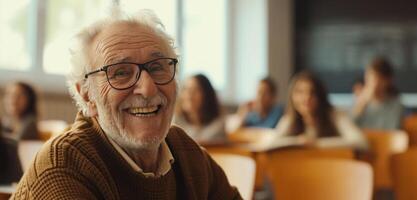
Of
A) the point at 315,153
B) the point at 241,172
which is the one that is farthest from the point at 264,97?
the point at 241,172

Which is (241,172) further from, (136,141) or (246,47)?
(246,47)

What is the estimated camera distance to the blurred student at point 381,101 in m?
5.64

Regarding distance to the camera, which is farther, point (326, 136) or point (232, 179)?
point (326, 136)

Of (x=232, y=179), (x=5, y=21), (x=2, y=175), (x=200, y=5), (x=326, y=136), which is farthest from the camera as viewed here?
(x=200, y=5)

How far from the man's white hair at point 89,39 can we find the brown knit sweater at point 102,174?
3.4 inches

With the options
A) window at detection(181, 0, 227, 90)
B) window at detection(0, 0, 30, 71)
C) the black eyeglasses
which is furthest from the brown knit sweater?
window at detection(181, 0, 227, 90)

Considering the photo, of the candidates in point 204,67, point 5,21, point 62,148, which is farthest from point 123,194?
point 204,67

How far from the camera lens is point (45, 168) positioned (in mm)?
1331

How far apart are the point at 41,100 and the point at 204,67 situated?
9.64 ft

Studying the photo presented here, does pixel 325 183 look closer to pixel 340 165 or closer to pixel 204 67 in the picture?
pixel 340 165

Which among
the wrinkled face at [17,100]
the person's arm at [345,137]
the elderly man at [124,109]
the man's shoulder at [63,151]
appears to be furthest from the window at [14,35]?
the man's shoulder at [63,151]

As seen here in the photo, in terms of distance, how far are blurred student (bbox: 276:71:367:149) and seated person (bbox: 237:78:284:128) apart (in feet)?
4.90

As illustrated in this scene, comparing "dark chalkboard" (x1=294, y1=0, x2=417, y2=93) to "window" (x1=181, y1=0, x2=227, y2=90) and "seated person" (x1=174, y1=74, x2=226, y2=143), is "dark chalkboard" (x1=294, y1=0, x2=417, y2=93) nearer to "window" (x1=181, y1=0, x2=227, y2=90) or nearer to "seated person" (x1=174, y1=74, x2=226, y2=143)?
"window" (x1=181, y1=0, x2=227, y2=90)

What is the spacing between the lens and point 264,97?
6.75 metres
